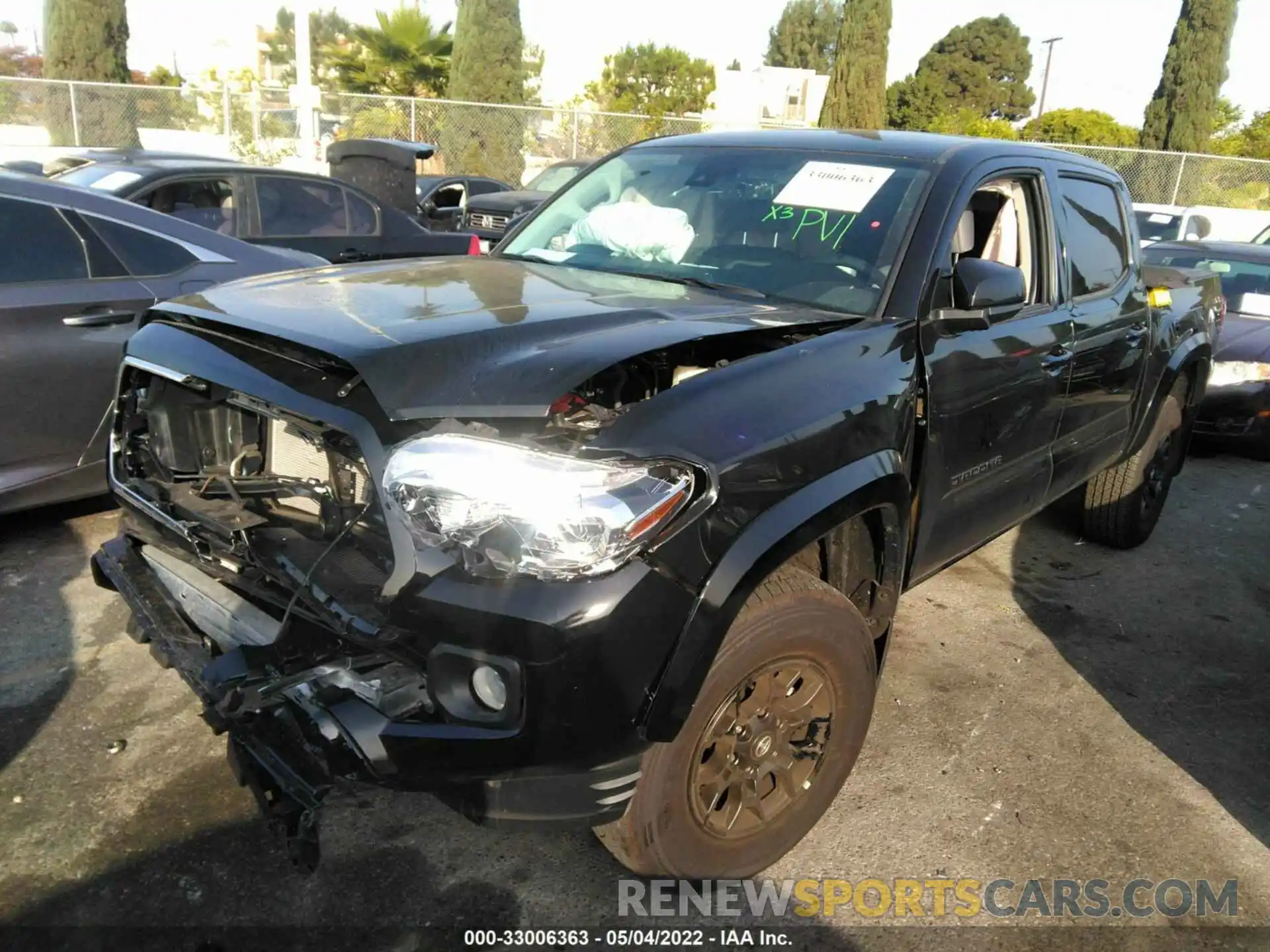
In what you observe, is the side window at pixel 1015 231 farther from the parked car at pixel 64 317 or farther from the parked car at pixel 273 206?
the parked car at pixel 273 206

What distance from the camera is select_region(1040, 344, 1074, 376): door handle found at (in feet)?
11.5

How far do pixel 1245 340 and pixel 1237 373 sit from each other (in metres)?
0.37

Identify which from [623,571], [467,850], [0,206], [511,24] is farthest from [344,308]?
[511,24]

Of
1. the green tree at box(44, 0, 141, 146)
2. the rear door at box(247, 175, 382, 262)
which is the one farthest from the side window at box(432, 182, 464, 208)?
the green tree at box(44, 0, 141, 146)

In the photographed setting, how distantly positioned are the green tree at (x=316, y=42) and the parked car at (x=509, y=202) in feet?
67.5

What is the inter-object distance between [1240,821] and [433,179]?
15.8 metres

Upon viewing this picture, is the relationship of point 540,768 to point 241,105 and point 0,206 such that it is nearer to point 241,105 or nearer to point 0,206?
point 0,206

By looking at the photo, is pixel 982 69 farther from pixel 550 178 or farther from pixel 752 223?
pixel 752 223

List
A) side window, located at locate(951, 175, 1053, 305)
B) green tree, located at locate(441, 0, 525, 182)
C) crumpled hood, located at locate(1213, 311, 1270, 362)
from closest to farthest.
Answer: side window, located at locate(951, 175, 1053, 305)
crumpled hood, located at locate(1213, 311, 1270, 362)
green tree, located at locate(441, 0, 525, 182)

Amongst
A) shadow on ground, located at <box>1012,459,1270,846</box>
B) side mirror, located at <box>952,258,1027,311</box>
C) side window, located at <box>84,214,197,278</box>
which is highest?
side mirror, located at <box>952,258,1027,311</box>

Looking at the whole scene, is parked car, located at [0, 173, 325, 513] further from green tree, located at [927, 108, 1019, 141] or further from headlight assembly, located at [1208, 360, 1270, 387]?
green tree, located at [927, 108, 1019, 141]

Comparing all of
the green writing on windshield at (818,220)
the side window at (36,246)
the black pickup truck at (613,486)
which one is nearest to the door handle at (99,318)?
the side window at (36,246)

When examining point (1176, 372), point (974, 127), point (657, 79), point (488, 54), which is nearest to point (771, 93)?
point (657, 79)

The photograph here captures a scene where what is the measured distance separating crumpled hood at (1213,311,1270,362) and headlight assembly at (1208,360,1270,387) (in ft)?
0.14
